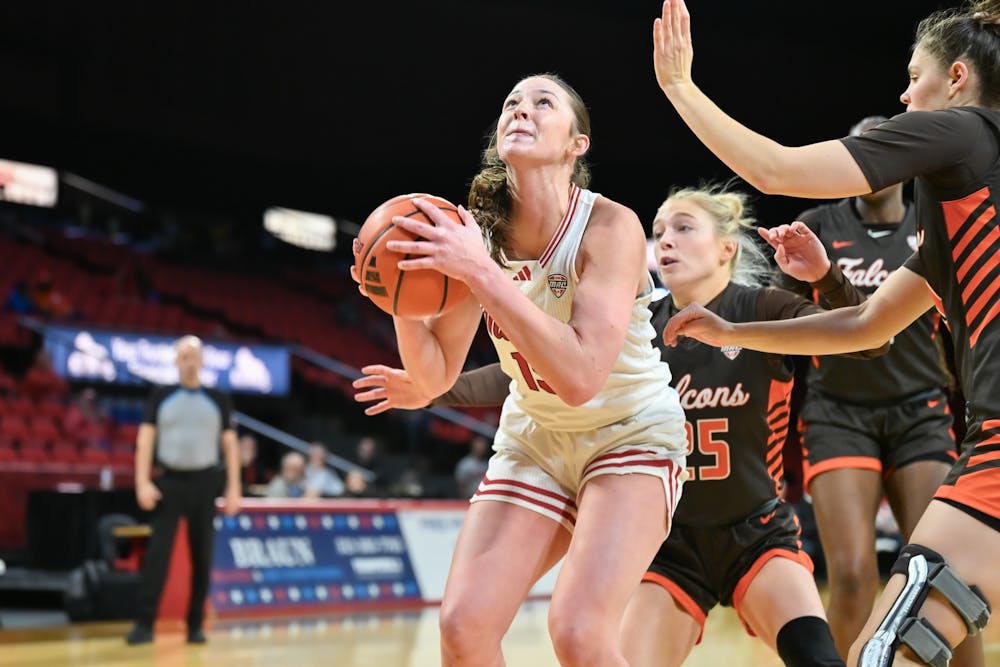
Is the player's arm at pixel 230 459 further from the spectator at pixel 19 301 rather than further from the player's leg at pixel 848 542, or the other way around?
the spectator at pixel 19 301

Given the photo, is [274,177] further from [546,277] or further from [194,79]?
[546,277]

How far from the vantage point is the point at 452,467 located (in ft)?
59.7

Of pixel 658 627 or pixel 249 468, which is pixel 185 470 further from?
pixel 249 468

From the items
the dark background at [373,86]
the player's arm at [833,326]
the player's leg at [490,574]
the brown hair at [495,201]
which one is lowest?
the player's leg at [490,574]

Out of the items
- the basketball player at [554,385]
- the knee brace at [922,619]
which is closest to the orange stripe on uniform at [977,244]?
the knee brace at [922,619]

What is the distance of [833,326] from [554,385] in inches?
39.2

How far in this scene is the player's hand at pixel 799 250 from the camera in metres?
3.43

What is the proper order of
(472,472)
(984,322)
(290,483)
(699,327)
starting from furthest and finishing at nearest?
(472,472) < (290,483) < (699,327) < (984,322)

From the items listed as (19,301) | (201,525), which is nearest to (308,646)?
(201,525)

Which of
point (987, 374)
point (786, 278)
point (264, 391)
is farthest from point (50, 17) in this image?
point (987, 374)

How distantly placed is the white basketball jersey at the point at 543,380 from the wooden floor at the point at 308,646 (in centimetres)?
356

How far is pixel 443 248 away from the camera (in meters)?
2.63

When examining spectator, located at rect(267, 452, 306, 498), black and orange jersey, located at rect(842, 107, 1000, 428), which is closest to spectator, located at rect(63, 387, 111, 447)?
spectator, located at rect(267, 452, 306, 498)

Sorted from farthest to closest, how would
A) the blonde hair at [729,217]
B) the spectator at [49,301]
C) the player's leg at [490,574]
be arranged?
the spectator at [49,301] < the blonde hair at [729,217] < the player's leg at [490,574]
